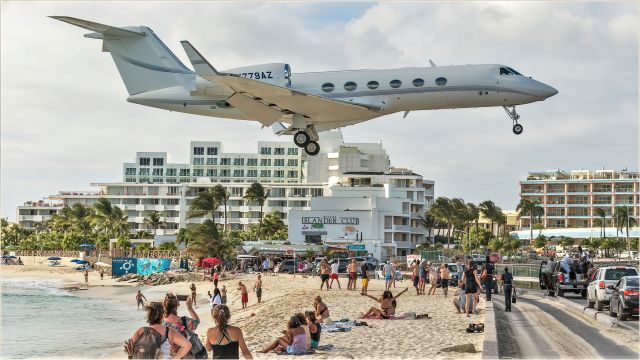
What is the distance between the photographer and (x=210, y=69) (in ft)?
110

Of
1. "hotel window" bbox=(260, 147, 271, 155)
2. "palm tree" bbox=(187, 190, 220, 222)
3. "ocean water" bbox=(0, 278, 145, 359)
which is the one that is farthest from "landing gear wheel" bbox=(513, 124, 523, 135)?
"hotel window" bbox=(260, 147, 271, 155)

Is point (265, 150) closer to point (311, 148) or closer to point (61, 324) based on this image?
point (61, 324)

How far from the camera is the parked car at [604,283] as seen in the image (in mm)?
26031

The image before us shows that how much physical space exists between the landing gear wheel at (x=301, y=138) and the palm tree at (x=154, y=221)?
318ft

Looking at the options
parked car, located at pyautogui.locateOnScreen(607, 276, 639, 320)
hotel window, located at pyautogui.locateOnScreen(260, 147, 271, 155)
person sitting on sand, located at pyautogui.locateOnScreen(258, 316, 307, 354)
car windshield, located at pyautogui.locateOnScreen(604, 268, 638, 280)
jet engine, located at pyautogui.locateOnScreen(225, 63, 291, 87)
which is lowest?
person sitting on sand, located at pyautogui.locateOnScreen(258, 316, 307, 354)

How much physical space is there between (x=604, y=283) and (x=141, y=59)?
996 inches

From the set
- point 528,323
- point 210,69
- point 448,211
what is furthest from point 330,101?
point 448,211

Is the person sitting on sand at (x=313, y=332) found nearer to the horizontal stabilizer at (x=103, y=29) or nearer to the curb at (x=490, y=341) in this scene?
the curb at (x=490, y=341)

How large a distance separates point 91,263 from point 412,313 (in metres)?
87.9

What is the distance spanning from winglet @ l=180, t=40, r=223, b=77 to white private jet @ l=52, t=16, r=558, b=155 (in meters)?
0.60

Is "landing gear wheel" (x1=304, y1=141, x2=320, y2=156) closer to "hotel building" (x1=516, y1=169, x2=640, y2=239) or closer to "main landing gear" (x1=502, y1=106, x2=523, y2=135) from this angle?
"main landing gear" (x1=502, y1=106, x2=523, y2=135)

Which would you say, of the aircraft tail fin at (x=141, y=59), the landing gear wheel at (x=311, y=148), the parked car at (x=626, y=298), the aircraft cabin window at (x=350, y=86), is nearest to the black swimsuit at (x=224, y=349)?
the parked car at (x=626, y=298)

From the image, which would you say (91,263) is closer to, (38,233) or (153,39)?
(38,233)

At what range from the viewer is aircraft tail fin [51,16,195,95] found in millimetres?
40938
